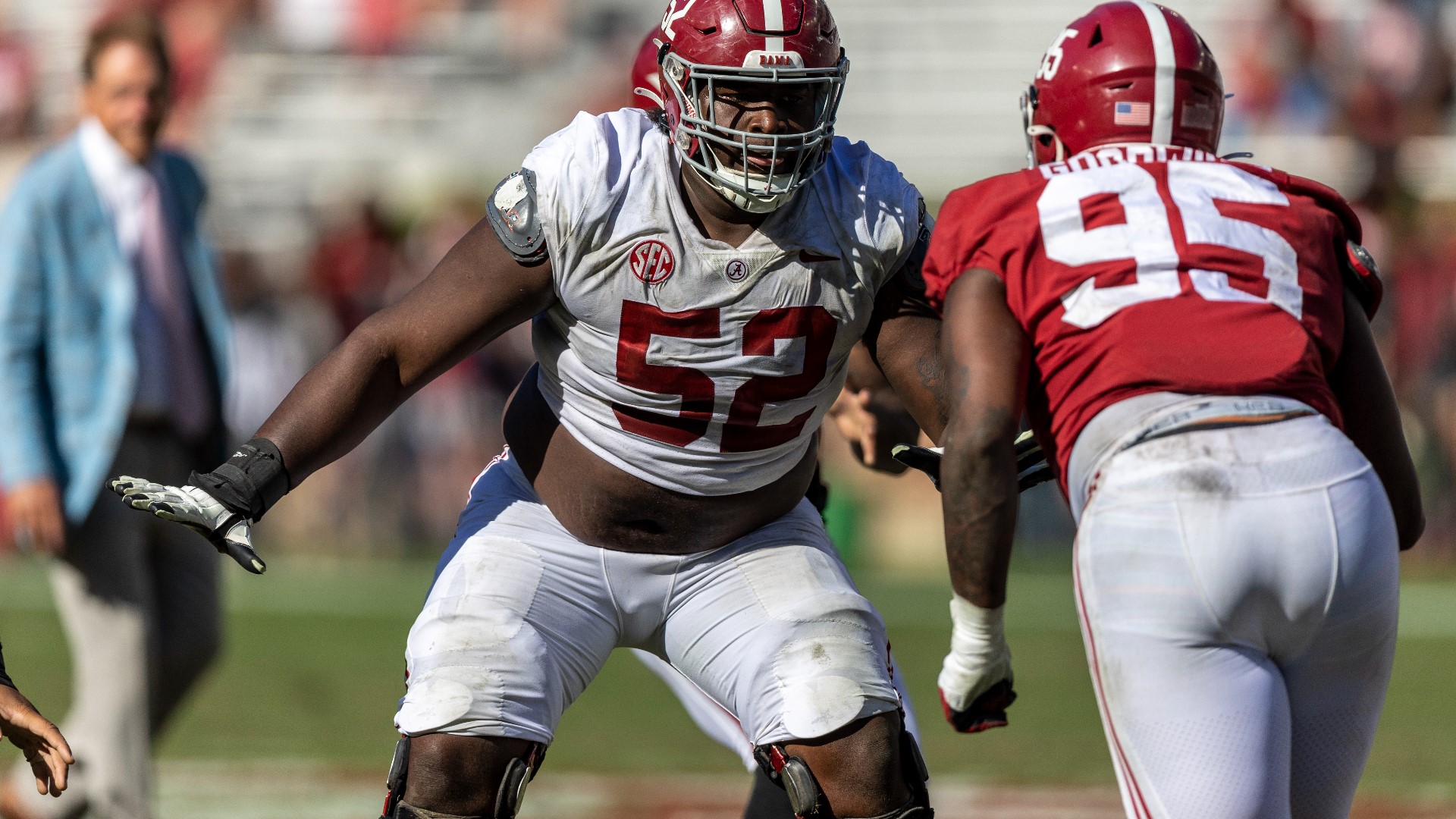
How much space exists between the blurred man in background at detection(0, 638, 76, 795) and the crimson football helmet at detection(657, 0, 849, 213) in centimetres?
167

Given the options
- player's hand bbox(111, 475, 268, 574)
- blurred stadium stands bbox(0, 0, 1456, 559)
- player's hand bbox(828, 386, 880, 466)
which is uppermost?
player's hand bbox(111, 475, 268, 574)

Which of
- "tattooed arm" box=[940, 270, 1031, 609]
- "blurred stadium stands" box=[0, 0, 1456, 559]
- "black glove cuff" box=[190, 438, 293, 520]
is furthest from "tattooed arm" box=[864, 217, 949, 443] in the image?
"blurred stadium stands" box=[0, 0, 1456, 559]

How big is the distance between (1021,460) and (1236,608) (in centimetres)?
109

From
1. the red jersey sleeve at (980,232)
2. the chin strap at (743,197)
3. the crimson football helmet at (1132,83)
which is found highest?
the crimson football helmet at (1132,83)

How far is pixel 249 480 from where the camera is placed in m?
3.52

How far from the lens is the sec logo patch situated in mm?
3682

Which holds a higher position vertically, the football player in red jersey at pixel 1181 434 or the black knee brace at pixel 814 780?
the football player in red jersey at pixel 1181 434

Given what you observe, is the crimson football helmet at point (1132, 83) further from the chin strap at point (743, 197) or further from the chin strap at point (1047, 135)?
the chin strap at point (743, 197)

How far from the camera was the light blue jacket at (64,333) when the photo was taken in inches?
204

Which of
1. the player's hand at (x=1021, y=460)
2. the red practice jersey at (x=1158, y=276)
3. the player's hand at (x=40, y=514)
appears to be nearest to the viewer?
the red practice jersey at (x=1158, y=276)

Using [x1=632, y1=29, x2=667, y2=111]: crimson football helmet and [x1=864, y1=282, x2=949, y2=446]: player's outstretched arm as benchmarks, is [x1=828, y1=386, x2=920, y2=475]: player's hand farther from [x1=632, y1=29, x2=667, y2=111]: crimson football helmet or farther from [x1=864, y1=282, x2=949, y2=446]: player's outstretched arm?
[x1=632, y1=29, x2=667, y2=111]: crimson football helmet

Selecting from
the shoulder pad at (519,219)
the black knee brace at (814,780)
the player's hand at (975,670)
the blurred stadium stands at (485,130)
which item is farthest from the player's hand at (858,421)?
the blurred stadium stands at (485,130)

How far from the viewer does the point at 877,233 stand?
12.4 feet

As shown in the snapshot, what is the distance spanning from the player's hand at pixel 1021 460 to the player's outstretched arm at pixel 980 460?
1.43 feet
